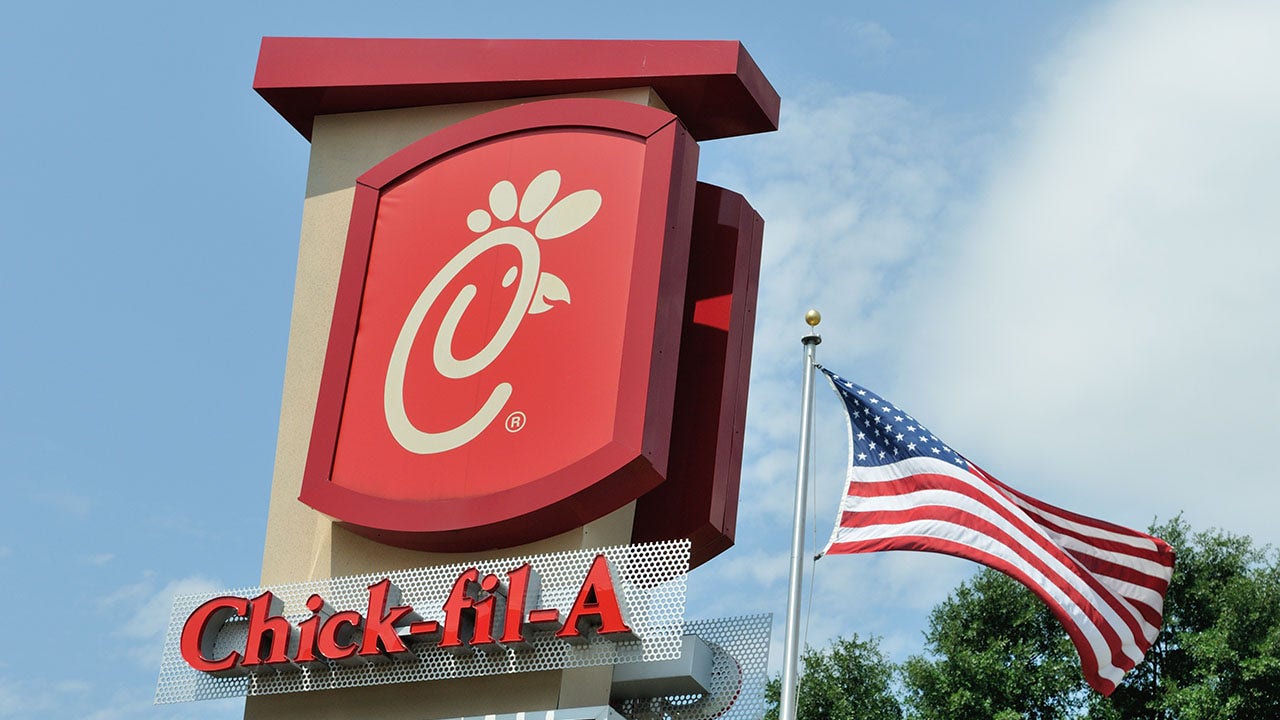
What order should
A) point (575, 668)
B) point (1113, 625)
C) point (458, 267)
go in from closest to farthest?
point (1113, 625) → point (575, 668) → point (458, 267)

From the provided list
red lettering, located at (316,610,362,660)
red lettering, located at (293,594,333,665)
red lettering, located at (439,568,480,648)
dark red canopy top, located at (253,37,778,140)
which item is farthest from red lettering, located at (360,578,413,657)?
dark red canopy top, located at (253,37,778,140)

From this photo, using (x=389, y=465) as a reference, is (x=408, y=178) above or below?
above

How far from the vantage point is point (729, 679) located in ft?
54.6

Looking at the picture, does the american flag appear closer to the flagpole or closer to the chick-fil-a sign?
the flagpole

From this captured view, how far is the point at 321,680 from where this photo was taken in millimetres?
17156

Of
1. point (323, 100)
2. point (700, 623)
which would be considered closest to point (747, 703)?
point (700, 623)

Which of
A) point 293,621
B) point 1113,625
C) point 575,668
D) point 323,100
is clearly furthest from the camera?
point 323,100

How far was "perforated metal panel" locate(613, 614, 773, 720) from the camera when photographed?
16.5 m

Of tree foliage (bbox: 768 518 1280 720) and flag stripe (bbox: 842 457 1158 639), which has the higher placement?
tree foliage (bbox: 768 518 1280 720)

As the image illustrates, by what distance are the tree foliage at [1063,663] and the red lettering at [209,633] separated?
1961cm

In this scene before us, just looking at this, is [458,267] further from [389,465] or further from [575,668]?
[575,668]

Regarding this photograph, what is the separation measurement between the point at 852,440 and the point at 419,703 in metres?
5.56

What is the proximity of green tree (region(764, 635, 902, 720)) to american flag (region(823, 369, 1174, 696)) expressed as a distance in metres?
20.0

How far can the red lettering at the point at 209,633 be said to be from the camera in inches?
688
